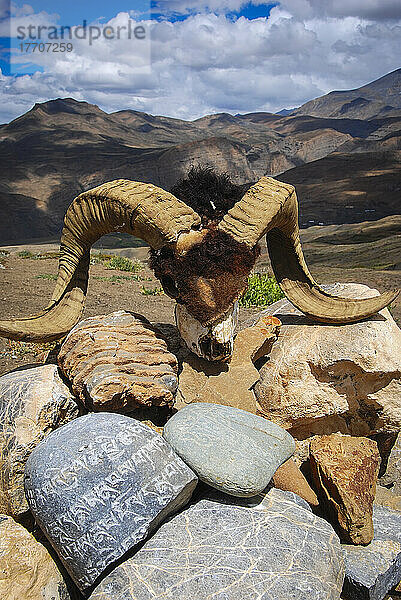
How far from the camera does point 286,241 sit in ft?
17.6

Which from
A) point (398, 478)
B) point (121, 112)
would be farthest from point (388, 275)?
point (121, 112)

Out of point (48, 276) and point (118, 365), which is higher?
point (118, 365)

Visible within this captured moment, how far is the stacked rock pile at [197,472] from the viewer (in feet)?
9.95

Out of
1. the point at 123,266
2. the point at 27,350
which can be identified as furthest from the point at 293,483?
the point at 123,266

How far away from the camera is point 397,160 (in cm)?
5419

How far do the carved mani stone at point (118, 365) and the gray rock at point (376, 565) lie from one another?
5.77 feet

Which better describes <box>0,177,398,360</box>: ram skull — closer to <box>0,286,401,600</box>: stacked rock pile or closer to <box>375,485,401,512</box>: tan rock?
<box>0,286,401,600</box>: stacked rock pile

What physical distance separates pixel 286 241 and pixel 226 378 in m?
1.54

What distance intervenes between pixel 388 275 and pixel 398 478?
1102cm

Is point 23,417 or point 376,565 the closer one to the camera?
point 376,565

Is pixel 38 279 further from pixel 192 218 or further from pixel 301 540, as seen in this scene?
pixel 301 540

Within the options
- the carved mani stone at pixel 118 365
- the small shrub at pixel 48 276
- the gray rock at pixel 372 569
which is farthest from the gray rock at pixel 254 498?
the small shrub at pixel 48 276

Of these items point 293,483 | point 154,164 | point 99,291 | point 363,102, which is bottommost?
point 99,291

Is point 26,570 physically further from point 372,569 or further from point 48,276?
point 48,276
